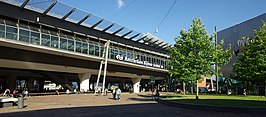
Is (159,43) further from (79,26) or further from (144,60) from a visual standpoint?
(79,26)

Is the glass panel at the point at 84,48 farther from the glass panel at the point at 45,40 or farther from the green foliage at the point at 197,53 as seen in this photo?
the green foliage at the point at 197,53

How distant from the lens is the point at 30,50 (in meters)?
36.5

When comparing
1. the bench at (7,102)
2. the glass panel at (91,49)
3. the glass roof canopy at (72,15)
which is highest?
the glass roof canopy at (72,15)

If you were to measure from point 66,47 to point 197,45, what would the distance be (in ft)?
72.5

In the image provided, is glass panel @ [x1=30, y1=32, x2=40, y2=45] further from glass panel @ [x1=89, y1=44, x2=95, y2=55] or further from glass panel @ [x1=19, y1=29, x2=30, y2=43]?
glass panel @ [x1=89, y1=44, x2=95, y2=55]

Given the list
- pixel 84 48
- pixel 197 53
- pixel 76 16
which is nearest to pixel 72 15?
pixel 76 16

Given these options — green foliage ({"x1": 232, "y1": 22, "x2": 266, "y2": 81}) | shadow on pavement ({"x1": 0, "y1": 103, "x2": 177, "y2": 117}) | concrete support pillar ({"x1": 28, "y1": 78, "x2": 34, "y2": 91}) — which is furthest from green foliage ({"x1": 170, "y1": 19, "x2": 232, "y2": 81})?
concrete support pillar ({"x1": 28, "y1": 78, "x2": 34, "y2": 91})

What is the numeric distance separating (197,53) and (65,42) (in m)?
22.1

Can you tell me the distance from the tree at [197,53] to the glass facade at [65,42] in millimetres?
14763

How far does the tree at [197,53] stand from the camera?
80.6ft

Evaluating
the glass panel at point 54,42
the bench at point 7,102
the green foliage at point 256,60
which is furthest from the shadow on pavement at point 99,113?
the glass panel at point 54,42

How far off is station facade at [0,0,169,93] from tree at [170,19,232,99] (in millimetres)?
17412

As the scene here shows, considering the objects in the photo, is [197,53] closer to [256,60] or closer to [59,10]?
[256,60]

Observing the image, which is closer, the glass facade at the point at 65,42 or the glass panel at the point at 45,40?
the glass facade at the point at 65,42
